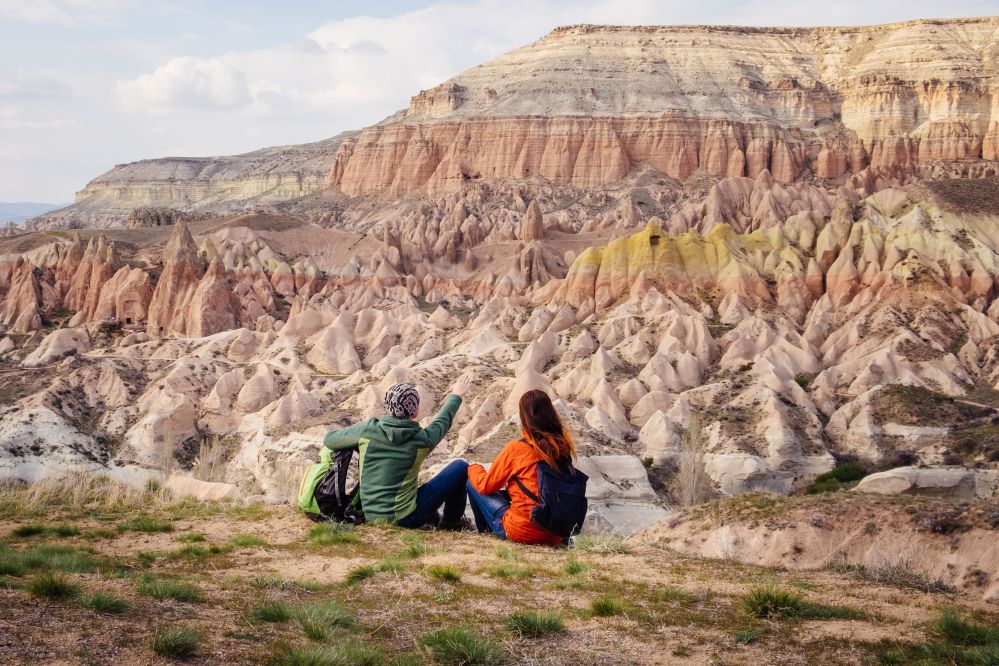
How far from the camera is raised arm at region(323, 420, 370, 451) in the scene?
12047 mm

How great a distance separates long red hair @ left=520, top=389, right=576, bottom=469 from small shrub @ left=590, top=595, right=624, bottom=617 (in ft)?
8.52

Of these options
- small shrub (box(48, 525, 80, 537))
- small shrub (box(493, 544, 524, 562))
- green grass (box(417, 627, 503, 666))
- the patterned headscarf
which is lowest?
small shrub (box(493, 544, 524, 562))

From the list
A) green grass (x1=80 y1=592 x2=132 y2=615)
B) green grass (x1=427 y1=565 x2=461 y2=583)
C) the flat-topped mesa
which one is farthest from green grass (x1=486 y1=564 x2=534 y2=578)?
the flat-topped mesa

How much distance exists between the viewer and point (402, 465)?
12070 mm

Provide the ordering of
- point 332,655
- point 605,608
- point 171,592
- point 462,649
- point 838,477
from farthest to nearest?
point 838,477, point 605,608, point 171,592, point 462,649, point 332,655

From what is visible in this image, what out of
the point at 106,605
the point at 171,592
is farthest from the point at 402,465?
the point at 106,605

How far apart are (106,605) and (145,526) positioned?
4.68 metres

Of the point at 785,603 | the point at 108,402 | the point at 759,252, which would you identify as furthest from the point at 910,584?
the point at 759,252

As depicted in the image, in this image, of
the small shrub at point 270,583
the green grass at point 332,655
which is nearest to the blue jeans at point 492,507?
the small shrub at point 270,583

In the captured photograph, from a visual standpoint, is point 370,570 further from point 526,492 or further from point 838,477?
point 838,477

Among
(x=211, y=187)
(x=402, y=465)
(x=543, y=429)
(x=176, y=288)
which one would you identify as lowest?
(x=402, y=465)

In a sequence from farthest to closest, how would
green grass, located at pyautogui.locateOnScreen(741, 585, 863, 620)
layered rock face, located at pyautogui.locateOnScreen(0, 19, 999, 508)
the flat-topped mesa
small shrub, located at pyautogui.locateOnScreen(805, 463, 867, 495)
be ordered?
1. the flat-topped mesa
2. layered rock face, located at pyautogui.locateOnScreen(0, 19, 999, 508)
3. small shrub, located at pyautogui.locateOnScreen(805, 463, 867, 495)
4. green grass, located at pyautogui.locateOnScreen(741, 585, 863, 620)

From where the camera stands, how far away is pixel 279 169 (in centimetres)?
17762

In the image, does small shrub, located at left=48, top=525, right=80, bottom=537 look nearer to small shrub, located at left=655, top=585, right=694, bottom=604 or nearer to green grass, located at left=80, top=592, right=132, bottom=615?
green grass, located at left=80, top=592, right=132, bottom=615
